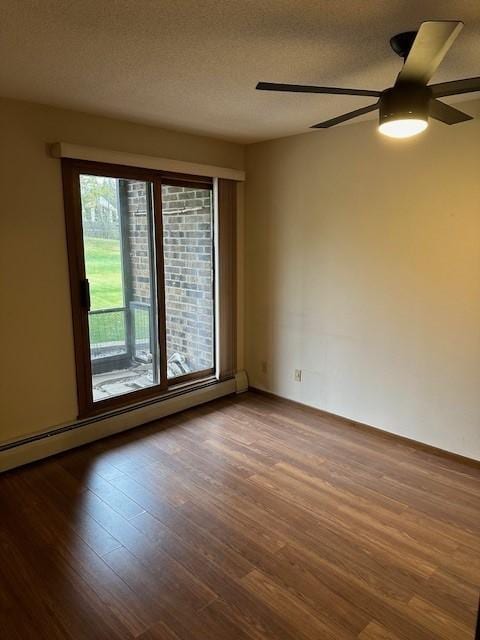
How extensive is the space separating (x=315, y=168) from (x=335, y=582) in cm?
Answer: 297

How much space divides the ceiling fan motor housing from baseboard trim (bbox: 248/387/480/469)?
2335mm

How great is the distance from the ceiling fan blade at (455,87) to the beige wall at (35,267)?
231cm

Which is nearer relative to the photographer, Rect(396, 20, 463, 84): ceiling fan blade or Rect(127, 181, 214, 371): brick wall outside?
Rect(396, 20, 463, 84): ceiling fan blade

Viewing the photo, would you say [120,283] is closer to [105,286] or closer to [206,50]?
[105,286]

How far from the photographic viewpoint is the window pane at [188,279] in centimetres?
385

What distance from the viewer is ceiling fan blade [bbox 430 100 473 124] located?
1.79 m

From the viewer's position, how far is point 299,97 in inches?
103

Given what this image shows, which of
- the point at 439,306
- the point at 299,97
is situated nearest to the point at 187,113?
the point at 299,97

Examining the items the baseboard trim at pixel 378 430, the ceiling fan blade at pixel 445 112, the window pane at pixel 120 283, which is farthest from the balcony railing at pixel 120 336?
the ceiling fan blade at pixel 445 112

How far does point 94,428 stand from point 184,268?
1.61 meters

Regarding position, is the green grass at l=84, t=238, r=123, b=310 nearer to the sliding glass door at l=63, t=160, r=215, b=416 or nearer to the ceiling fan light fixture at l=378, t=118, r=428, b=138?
the sliding glass door at l=63, t=160, r=215, b=416

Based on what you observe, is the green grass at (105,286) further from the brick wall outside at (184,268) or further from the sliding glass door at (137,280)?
the brick wall outside at (184,268)

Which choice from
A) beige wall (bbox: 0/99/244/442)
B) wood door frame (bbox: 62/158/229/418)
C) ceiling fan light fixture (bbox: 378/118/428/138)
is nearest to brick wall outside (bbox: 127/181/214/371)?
wood door frame (bbox: 62/158/229/418)

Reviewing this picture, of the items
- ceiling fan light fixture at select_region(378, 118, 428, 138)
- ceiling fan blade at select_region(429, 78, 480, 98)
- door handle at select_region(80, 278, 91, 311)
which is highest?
ceiling fan blade at select_region(429, 78, 480, 98)
